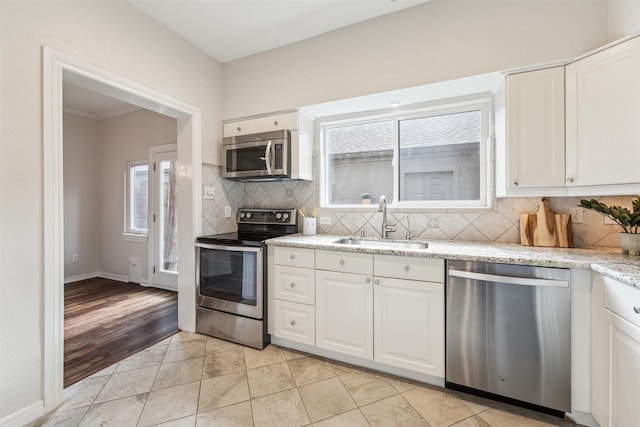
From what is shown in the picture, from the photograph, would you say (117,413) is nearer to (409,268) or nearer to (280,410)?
(280,410)

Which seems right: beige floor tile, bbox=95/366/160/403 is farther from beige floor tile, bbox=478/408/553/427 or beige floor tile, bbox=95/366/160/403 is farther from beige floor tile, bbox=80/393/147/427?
beige floor tile, bbox=478/408/553/427

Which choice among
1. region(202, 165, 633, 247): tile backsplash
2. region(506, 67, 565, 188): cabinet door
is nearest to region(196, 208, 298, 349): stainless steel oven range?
region(202, 165, 633, 247): tile backsplash

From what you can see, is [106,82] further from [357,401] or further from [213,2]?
[357,401]

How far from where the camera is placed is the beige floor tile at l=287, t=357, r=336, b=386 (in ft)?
6.28

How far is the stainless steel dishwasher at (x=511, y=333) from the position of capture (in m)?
1.50

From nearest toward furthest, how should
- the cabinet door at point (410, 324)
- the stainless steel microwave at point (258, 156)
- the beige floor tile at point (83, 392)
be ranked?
the beige floor tile at point (83, 392), the cabinet door at point (410, 324), the stainless steel microwave at point (258, 156)

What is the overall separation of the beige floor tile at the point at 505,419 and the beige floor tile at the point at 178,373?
187 cm

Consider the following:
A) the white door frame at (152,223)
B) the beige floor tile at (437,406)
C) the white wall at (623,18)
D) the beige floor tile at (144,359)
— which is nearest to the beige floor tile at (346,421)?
the beige floor tile at (437,406)

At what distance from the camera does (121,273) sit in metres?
4.35

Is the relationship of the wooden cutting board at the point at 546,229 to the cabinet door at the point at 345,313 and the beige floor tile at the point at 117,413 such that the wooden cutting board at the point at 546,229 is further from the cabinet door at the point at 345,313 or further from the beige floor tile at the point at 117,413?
the beige floor tile at the point at 117,413

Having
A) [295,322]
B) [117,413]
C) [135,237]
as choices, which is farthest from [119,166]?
[295,322]

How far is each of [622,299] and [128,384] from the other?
289 centimetres

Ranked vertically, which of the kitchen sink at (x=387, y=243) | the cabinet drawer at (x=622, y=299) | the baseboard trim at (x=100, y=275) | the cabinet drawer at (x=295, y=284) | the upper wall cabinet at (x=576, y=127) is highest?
the upper wall cabinet at (x=576, y=127)

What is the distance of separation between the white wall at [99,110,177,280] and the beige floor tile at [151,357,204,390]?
254 cm
